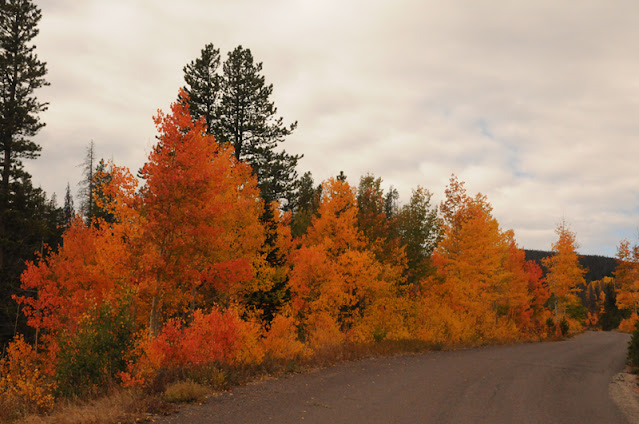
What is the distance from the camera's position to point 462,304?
32969mm

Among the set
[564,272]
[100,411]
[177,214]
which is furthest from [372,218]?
[564,272]

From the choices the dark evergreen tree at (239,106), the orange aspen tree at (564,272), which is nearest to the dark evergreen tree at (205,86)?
the dark evergreen tree at (239,106)

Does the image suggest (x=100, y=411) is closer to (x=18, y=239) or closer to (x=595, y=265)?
(x=18, y=239)

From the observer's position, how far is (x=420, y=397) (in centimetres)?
1223

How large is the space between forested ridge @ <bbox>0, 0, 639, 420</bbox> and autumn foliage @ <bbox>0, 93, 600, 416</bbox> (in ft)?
0.27

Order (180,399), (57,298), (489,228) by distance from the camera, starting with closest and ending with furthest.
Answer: (180,399)
(57,298)
(489,228)

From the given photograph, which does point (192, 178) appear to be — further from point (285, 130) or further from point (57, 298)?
point (285, 130)

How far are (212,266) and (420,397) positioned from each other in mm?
9638

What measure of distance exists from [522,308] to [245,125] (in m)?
36.0

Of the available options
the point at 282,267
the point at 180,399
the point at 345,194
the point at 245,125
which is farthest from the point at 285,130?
the point at 180,399

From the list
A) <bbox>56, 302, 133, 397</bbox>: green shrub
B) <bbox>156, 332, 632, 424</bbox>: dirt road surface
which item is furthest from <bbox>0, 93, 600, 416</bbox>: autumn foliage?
<bbox>156, 332, 632, 424</bbox>: dirt road surface

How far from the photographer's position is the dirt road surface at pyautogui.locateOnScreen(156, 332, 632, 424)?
32.9 ft

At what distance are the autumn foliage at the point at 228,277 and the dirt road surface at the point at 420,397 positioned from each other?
250 cm

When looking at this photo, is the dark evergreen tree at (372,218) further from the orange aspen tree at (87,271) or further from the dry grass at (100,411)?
the dry grass at (100,411)
